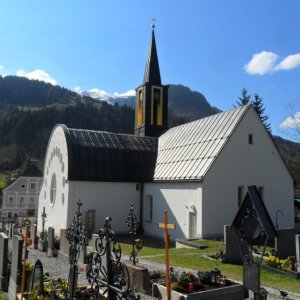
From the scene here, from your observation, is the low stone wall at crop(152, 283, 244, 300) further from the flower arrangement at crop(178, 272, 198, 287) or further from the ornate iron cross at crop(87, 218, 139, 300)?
the ornate iron cross at crop(87, 218, 139, 300)

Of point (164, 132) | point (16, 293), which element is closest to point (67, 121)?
point (164, 132)

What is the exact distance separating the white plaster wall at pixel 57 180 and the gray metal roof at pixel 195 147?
584 centimetres

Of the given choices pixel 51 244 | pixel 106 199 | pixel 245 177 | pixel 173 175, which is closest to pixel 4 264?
pixel 51 244

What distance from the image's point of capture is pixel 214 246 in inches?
653

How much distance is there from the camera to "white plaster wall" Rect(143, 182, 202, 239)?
19.6m

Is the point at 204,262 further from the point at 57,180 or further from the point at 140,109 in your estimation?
the point at 140,109

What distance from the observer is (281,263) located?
1226 cm

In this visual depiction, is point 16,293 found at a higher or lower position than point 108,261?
lower

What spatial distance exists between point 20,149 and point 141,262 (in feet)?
339

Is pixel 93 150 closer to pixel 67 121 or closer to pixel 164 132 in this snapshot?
pixel 164 132

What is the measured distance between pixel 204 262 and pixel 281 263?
8.91ft

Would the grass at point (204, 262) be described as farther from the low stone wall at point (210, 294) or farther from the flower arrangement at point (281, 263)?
the low stone wall at point (210, 294)

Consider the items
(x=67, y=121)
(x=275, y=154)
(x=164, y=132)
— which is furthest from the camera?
(x=67, y=121)

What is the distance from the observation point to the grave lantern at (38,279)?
8258mm
